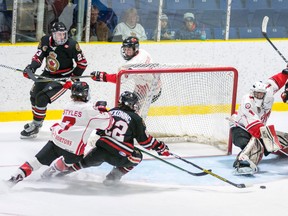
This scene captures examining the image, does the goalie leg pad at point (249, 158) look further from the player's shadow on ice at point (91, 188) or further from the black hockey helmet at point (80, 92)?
the black hockey helmet at point (80, 92)

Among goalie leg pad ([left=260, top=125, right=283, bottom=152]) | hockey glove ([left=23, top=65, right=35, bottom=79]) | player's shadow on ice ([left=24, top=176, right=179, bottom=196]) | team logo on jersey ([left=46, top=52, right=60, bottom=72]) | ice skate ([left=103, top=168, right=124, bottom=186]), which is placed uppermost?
team logo on jersey ([left=46, top=52, right=60, bottom=72])

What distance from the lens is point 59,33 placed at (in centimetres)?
646

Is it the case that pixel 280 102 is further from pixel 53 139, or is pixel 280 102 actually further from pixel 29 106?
pixel 53 139

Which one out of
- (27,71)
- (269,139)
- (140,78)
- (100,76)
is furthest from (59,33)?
(269,139)

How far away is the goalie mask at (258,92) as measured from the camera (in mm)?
5930

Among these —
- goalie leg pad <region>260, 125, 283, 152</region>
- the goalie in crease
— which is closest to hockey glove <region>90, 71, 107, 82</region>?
the goalie in crease

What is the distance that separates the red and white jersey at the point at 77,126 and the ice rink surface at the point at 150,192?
0.30m

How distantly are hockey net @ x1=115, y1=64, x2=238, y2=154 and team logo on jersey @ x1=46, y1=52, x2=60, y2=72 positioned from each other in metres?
0.66

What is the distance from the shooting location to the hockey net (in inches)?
250

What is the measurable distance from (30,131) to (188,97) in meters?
1.27

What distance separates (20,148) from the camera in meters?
6.29

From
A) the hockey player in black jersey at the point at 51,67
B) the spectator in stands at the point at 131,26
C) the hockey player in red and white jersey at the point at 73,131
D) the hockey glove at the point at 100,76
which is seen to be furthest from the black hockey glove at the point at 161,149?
the spectator in stands at the point at 131,26

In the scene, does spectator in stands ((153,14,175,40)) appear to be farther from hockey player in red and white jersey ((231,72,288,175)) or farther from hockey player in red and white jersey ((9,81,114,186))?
hockey player in red and white jersey ((9,81,114,186))

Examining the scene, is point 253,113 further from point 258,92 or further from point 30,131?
point 30,131
